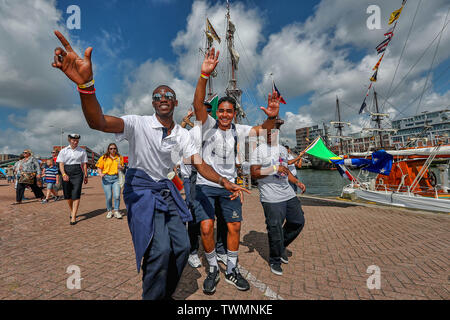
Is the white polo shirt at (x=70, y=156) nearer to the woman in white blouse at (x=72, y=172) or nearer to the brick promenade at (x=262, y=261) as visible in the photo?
the woman in white blouse at (x=72, y=172)

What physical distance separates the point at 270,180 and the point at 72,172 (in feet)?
16.9

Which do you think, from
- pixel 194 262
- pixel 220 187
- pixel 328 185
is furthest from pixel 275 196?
pixel 328 185

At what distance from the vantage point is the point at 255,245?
4.24 m

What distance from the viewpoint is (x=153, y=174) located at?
2096 mm

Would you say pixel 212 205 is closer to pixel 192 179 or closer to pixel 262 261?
pixel 192 179

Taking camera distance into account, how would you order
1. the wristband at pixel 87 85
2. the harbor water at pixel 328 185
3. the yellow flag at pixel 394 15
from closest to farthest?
the wristband at pixel 87 85 → the yellow flag at pixel 394 15 → the harbor water at pixel 328 185

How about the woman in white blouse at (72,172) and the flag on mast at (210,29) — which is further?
the flag on mast at (210,29)

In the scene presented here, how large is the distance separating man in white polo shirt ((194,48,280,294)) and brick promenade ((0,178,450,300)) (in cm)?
27

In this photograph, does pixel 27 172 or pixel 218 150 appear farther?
pixel 27 172

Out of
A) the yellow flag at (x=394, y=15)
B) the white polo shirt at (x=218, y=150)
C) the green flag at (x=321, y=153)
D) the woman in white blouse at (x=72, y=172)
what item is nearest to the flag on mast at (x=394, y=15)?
the yellow flag at (x=394, y=15)

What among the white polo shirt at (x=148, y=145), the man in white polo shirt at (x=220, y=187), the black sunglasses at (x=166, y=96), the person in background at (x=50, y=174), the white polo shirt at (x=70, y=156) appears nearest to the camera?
the white polo shirt at (x=148, y=145)

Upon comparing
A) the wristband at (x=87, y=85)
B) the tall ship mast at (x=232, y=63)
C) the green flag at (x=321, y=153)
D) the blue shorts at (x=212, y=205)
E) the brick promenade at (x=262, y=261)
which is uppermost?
the tall ship mast at (x=232, y=63)

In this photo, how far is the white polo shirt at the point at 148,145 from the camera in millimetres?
2027

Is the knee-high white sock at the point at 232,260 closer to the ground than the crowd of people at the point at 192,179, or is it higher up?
closer to the ground
